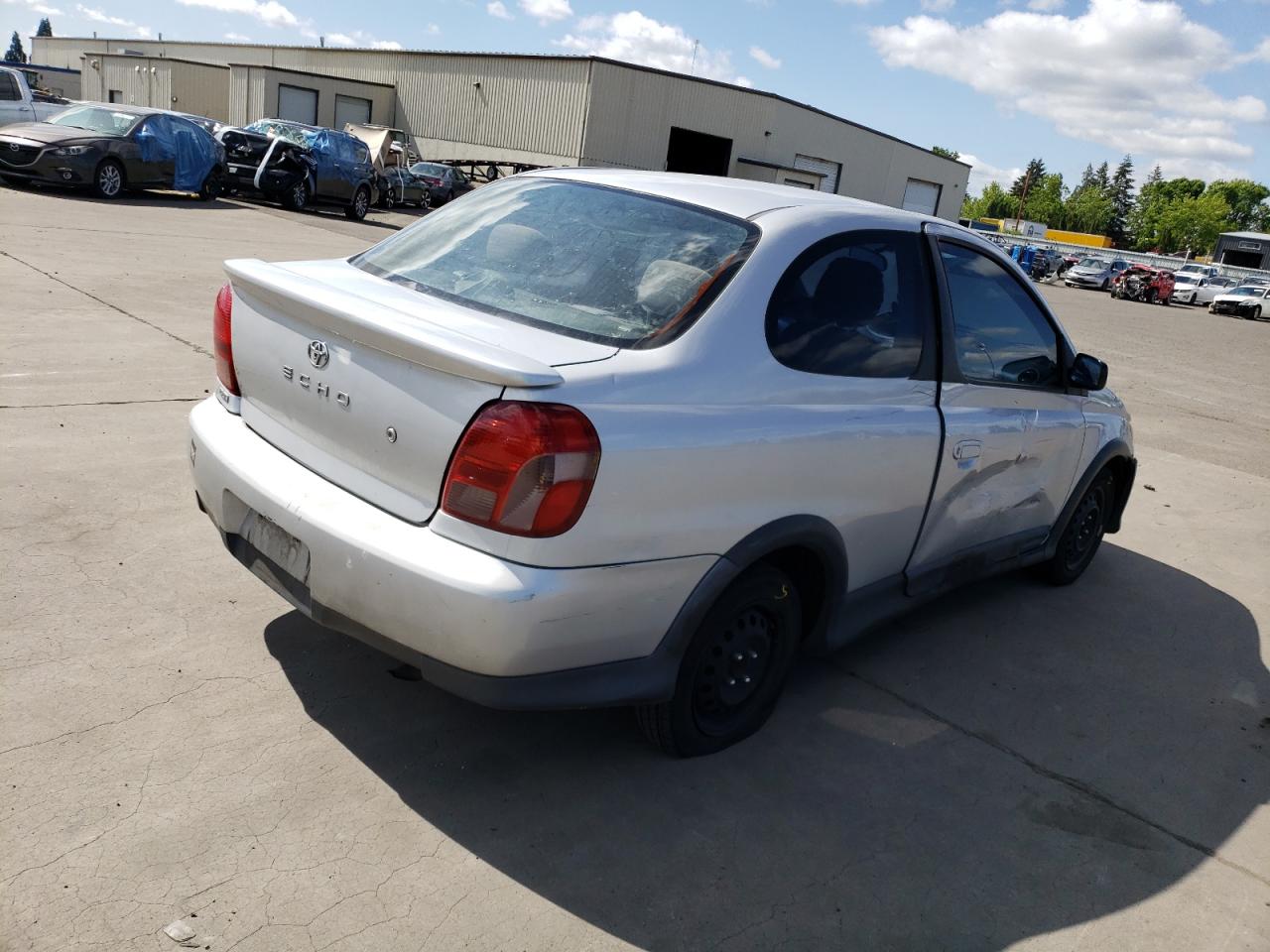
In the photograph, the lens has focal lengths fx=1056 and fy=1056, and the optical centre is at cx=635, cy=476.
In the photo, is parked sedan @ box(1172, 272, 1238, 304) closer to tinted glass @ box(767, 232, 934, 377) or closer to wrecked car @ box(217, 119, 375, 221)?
wrecked car @ box(217, 119, 375, 221)

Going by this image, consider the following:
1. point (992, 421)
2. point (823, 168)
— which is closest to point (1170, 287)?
point (823, 168)

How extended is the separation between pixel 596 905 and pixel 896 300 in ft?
7.43

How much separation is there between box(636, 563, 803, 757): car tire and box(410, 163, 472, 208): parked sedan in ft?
102

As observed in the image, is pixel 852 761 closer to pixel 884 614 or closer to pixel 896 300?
pixel 884 614

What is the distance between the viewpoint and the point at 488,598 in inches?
101

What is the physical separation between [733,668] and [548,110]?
4146 cm

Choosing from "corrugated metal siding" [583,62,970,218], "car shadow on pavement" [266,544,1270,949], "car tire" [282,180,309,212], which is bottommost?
"car shadow on pavement" [266,544,1270,949]

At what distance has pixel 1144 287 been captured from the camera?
143 ft

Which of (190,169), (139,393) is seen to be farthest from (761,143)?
(139,393)

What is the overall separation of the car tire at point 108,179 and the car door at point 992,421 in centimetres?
1751

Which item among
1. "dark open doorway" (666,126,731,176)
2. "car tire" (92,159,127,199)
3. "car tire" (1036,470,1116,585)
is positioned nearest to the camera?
"car tire" (1036,470,1116,585)

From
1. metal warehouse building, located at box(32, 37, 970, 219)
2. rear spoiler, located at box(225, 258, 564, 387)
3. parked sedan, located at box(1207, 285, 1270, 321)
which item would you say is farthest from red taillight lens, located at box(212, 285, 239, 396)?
parked sedan, located at box(1207, 285, 1270, 321)

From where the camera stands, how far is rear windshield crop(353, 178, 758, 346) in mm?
3031

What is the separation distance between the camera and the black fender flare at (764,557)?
2939 millimetres
